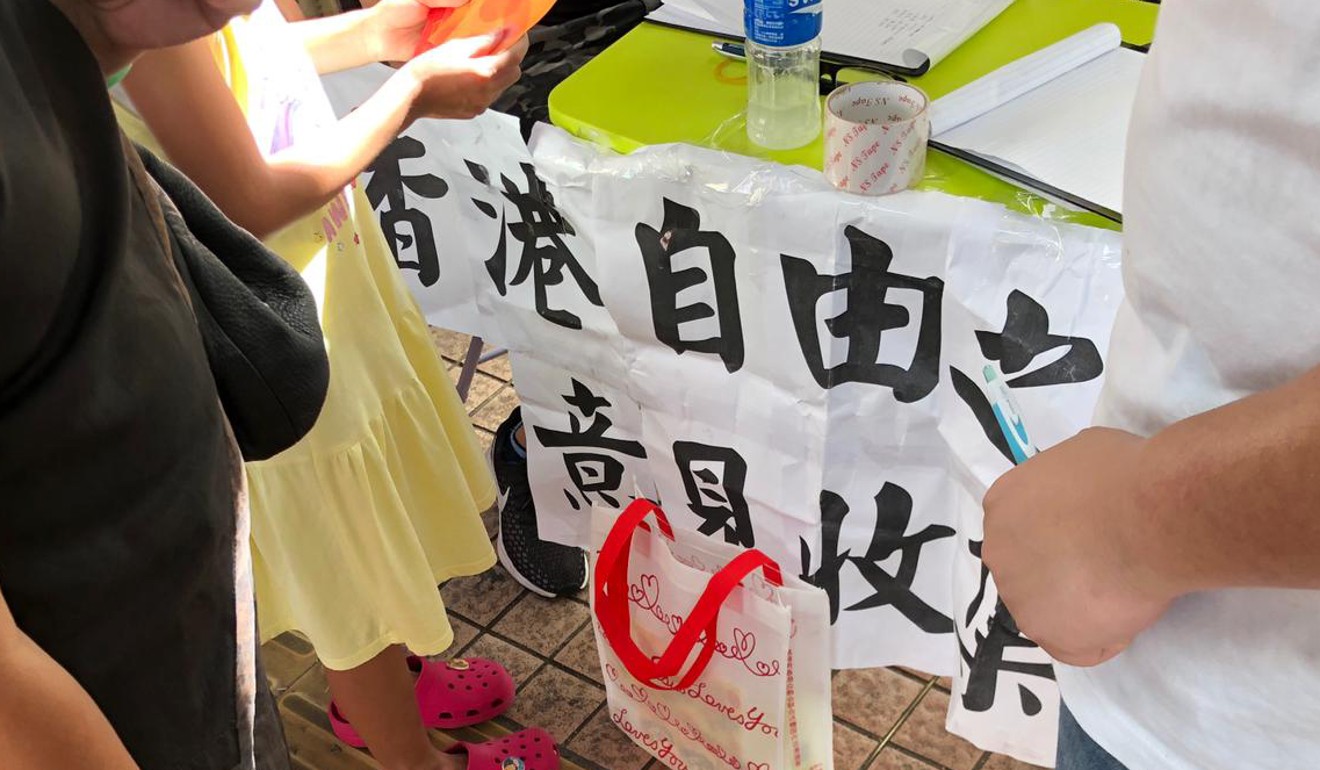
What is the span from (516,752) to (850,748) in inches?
17.8

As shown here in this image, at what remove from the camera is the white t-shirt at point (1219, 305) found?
19.7 inches

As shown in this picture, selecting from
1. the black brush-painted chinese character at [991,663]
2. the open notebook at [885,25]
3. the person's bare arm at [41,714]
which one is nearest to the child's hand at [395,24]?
the open notebook at [885,25]

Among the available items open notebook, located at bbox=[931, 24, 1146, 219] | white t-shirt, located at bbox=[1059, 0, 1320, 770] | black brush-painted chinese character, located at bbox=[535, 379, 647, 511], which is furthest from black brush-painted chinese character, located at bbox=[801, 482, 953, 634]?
white t-shirt, located at bbox=[1059, 0, 1320, 770]

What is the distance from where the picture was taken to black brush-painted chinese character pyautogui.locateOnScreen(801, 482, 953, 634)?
1.28 metres

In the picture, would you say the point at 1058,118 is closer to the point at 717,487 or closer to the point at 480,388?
the point at 717,487

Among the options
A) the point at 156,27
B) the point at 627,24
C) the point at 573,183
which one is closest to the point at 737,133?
the point at 573,183

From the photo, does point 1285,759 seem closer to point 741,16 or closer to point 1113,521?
point 1113,521

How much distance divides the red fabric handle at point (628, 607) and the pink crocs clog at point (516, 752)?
9.3 inches

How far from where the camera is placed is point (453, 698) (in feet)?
5.38

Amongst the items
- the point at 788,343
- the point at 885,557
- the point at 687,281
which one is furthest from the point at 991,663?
the point at 687,281

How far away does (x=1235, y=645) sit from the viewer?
59 centimetres

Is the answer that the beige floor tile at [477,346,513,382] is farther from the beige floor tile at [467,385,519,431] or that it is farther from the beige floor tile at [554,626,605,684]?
the beige floor tile at [554,626,605,684]

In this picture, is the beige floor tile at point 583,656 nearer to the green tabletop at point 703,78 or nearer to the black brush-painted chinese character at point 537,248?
the black brush-painted chinese character at point 537,248

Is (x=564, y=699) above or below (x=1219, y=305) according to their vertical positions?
below
